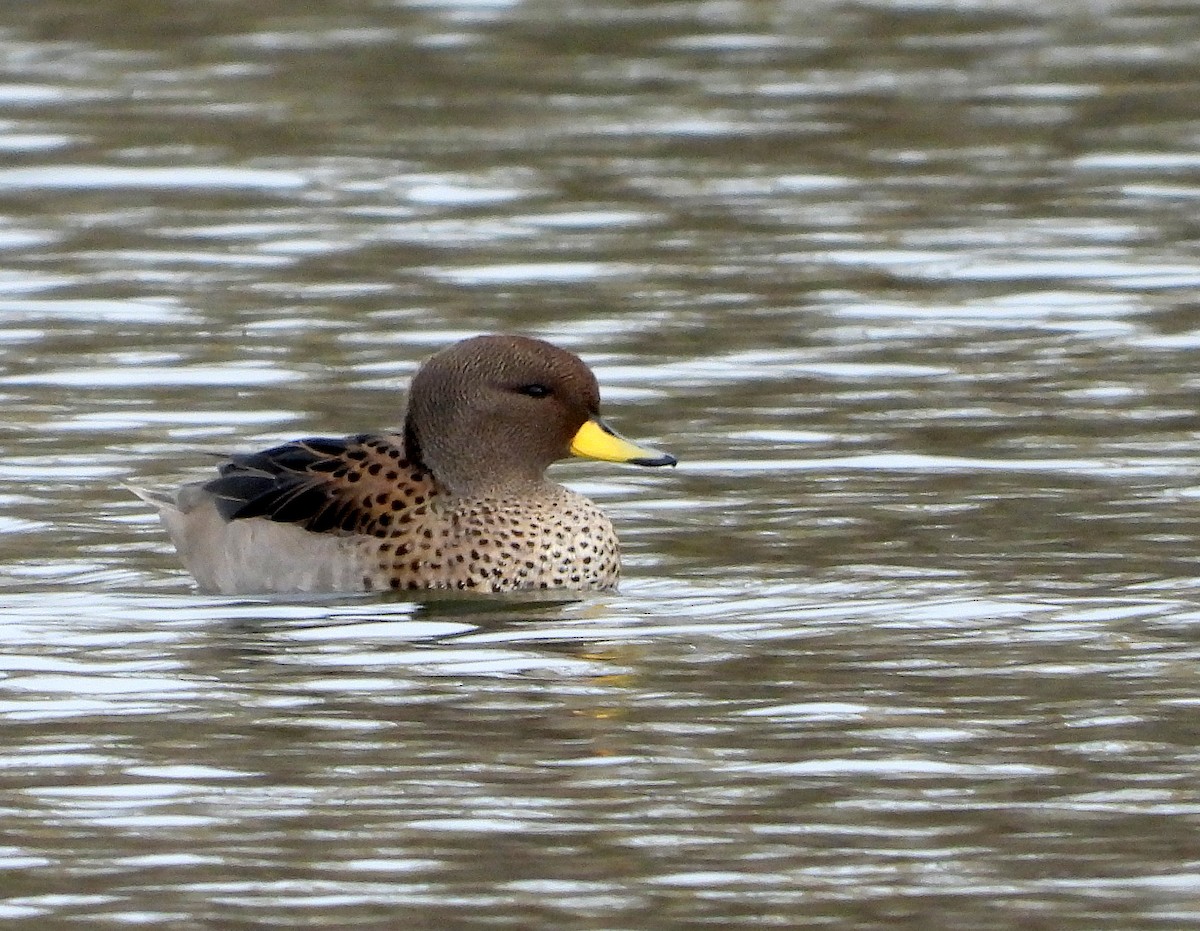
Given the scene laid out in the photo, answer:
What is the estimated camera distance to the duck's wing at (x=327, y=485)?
403 inches

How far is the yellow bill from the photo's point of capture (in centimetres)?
1041

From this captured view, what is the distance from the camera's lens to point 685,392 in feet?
42.2

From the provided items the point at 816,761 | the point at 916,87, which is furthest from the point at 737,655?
the point at 916,87

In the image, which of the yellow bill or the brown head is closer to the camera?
the brown head

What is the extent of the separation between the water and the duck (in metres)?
0.23

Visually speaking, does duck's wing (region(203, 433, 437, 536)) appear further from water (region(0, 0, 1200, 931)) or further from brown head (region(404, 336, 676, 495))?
water (region(0, 0, 1200, 931))

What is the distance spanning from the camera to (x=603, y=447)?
10430mm

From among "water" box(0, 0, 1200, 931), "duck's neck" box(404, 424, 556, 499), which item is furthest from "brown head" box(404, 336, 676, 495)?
"water" box(0, 0, 1200, 931)

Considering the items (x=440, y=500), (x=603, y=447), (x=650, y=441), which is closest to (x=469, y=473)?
(x=440, y=500)

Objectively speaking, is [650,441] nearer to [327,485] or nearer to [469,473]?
[469,473]

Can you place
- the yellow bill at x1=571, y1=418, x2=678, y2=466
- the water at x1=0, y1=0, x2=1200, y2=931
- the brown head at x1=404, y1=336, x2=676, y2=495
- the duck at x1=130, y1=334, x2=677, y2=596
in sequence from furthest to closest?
the yellow bill at x1=571, y1=418, x2=678, y2=466, the brown head at x1=404, y1=336, x2=676, y2=495, the duck at x1=130, y1=334, x2=677, y2=596, the water at x1=0, y1=0, x2=1200, y2=931

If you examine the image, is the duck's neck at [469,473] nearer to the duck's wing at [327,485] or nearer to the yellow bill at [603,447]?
the duck's wing at [327,485]

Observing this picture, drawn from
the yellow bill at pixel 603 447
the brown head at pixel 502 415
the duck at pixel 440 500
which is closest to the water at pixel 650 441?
the duck at pixel 440 500

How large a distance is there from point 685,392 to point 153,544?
8.78 ft
